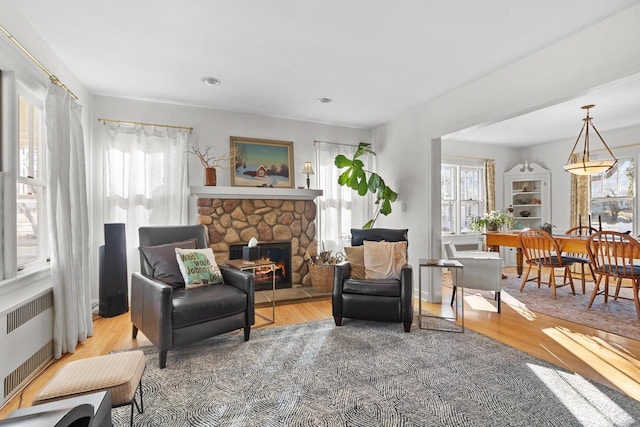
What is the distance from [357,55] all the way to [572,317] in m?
3.49

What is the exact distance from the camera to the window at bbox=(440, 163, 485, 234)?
6.57 metres

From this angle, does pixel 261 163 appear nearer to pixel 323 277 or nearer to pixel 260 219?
pixel 260 219

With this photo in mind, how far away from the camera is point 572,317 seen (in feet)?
11.7

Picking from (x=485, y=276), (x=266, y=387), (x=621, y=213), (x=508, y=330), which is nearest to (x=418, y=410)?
(x=266, y=387)

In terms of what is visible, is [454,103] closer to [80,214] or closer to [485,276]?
[485,276]

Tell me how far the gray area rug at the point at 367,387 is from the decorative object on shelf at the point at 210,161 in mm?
2071

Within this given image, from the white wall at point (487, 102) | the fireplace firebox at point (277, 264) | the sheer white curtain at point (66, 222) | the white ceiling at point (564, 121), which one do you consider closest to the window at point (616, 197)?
the white ceiling at point (564, 121)

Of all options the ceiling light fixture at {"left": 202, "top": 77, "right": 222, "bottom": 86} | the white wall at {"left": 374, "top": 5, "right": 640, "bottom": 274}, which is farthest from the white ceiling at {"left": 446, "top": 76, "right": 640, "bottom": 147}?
the ceiling light fixture at {"left": 202, "top": 77, "right": 222, "bottom": 86}

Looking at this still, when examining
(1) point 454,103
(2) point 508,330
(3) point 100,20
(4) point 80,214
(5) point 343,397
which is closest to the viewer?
(5) point 343,397

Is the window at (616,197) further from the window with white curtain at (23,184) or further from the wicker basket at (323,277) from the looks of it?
the window with white curtain at (23,184)

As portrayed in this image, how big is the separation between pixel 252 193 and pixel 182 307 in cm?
218

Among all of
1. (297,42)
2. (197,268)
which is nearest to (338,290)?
(197,268)

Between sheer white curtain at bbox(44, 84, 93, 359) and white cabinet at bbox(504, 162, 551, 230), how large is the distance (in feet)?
23.9

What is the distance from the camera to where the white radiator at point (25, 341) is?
2.01 metres
